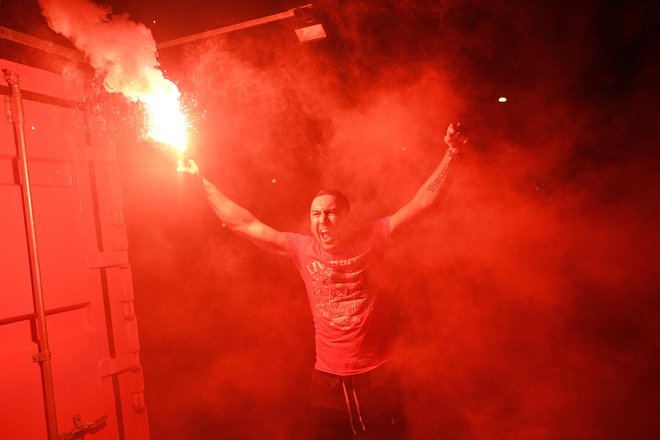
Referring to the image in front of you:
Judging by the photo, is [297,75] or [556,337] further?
[297,75]

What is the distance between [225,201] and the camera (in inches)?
150

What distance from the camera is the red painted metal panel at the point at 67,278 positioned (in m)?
2.74

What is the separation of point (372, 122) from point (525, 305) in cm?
Result: 278

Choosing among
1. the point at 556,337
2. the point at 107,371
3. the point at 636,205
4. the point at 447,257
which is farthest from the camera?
the point at 447,257

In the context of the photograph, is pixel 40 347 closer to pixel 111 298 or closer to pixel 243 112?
pixel 111 298

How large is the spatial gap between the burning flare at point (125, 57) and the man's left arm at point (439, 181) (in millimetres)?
2048

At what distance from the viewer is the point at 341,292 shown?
138 inches

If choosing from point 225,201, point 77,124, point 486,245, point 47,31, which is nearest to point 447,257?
point 486,245

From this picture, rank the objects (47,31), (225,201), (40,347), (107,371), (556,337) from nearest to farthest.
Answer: (40,347), (47,31), (107,371), (225,201), (556,337)

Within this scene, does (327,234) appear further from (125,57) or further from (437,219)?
(125,57)

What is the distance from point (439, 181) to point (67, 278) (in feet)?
9.54

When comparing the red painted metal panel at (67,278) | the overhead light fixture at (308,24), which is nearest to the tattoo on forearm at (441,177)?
the overhead light fixture at (308,24)

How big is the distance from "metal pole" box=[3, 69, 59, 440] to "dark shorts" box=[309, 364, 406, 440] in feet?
6.21

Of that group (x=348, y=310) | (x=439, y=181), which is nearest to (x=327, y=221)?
(x=348, y=310)
